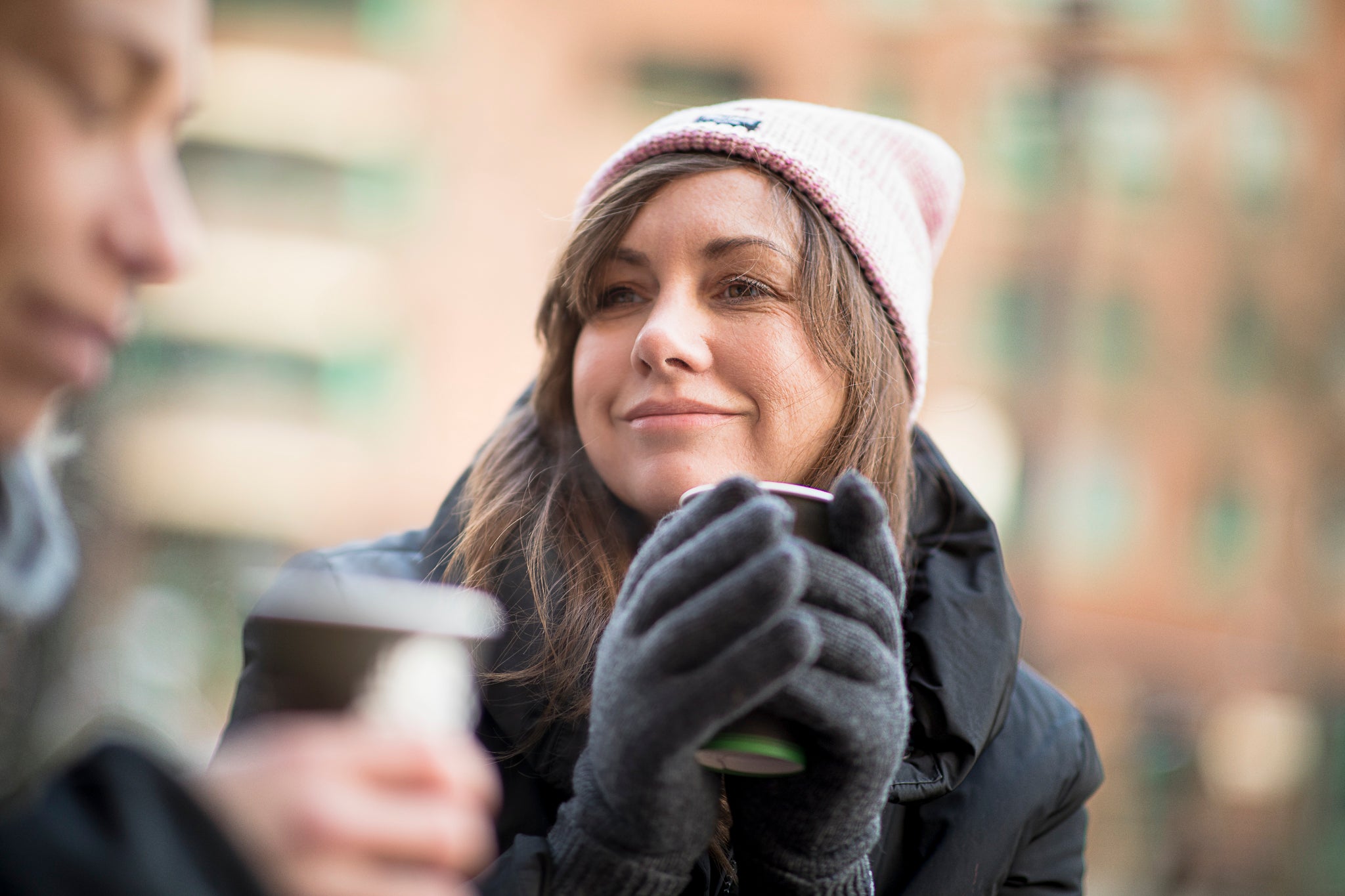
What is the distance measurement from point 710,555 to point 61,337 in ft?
1.99

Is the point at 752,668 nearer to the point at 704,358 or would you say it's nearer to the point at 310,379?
the point at 704,358

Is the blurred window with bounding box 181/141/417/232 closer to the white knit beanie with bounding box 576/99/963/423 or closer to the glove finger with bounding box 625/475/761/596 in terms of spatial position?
the white knit beanie with bounding box 576/99/963/423

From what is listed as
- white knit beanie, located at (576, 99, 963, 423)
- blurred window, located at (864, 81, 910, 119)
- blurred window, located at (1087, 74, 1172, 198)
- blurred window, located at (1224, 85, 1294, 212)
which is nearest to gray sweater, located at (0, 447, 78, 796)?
white knit beanie, located at (576, 99, 963, 423)

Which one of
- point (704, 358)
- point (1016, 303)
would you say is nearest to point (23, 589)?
point (704, 358)

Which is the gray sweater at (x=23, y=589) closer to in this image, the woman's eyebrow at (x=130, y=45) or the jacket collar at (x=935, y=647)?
the woman's eyebrow at (x=130, y=45)

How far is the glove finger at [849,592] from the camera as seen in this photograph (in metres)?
1.17

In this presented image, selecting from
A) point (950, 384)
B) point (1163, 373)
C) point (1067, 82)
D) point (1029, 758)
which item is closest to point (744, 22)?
point (950, 384)

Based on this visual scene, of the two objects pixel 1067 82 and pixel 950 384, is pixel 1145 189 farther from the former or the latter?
pixel 1067 82

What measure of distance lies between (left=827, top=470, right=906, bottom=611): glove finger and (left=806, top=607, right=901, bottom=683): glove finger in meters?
0.09

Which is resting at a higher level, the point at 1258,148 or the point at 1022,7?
the point at 1022,7

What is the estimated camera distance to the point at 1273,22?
19.0 m

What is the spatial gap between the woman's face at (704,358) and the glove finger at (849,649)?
1.70 ft

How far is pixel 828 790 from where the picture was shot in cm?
124

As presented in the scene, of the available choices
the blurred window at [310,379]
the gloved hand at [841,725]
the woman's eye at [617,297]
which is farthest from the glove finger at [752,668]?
the blurred window at [310,379]
